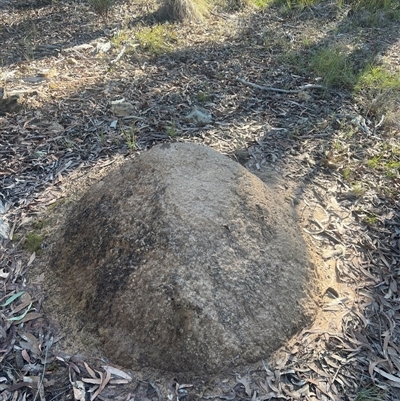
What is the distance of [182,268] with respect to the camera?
1.98 meters

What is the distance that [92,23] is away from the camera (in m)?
5.61

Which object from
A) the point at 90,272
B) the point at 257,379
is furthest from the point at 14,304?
the point at 257,379

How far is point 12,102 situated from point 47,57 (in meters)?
1.21

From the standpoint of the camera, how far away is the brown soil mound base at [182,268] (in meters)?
1.92

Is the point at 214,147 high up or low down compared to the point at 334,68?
down

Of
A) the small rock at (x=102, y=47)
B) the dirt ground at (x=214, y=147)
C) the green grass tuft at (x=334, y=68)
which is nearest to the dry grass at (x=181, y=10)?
the dirt ground at (x=214, y=147)

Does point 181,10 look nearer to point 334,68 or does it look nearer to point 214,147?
point 334,68

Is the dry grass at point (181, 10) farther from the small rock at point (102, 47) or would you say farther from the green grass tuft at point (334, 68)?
the green grass tuft at point (334, 68)

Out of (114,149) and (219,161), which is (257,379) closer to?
(219,161)

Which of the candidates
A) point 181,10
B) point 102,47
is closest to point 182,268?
point 102,47

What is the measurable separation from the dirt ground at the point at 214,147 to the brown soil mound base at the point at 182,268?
0.11 metres

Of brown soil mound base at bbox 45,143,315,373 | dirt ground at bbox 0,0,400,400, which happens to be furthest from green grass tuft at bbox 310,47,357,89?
brown soil mound base at bbox 45,143,315,373

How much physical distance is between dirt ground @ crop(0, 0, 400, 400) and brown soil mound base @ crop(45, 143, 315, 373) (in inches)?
4.2

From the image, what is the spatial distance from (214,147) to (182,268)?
5.60 ft
